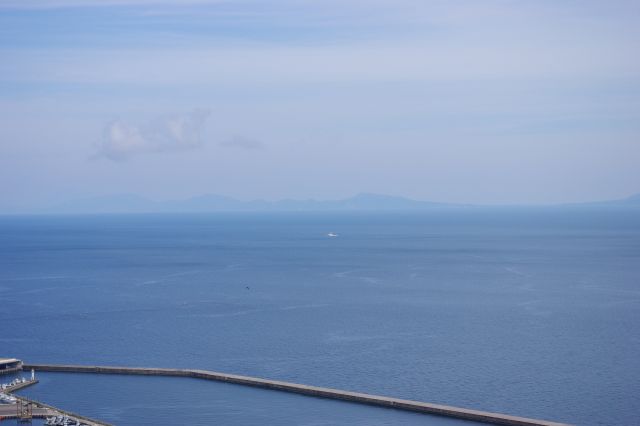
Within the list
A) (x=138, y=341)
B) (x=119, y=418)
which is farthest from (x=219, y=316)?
(x=119, y=418)

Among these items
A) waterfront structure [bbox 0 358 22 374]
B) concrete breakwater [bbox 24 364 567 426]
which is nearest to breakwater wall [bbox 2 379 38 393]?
concrete breakwater [bbox 24 364 567 426]

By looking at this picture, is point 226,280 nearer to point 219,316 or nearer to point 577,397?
point 219,316

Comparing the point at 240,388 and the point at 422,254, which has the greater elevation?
the point at 422,254

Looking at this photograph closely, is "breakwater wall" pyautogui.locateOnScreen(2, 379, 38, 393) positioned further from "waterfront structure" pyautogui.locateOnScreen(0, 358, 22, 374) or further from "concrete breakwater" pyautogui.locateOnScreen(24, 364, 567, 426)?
"waterfront structure" pyautogui.locateOnScreen(0, 358, 22, 374)

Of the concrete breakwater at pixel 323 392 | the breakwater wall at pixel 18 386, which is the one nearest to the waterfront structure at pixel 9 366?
the concrete breakwater at pixel 323 392

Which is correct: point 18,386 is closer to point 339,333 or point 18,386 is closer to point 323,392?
point 323,392

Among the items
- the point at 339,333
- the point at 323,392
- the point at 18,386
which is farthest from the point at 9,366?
the point at 339,333
